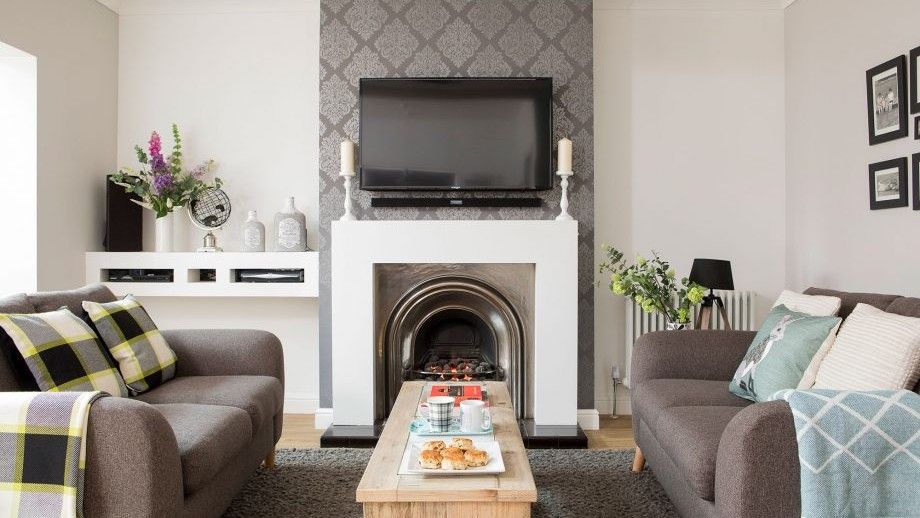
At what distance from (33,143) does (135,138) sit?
29.3 inches

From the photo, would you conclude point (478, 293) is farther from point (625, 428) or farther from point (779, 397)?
point (779, 397)

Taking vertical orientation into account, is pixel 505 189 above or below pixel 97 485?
above

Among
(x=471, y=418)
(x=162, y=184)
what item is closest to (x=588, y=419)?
(x=471, y=418)

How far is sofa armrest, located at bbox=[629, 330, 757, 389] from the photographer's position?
9.75ft

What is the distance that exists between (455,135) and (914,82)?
7.24ft

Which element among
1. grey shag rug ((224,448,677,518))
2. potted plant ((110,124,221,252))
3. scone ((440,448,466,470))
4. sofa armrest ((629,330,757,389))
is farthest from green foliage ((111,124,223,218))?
scone ((440,448,466,470))

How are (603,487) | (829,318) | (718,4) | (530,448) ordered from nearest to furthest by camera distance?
(829,318), (603,487), (530,448), (718,4)

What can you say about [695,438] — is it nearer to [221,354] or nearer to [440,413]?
[440,413]

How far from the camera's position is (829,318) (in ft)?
8.14

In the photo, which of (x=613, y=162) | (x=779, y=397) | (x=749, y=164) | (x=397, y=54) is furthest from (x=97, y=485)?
(x=749, y=164)

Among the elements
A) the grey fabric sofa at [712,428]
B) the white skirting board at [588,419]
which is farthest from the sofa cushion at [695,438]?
the white skirting board at [588,419]

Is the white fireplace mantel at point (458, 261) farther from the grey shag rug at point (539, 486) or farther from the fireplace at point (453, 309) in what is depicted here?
the grey shag rug at point (539, 486)

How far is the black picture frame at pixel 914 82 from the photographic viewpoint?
2.91 m

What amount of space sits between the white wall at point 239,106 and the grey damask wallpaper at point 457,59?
0.35 m
